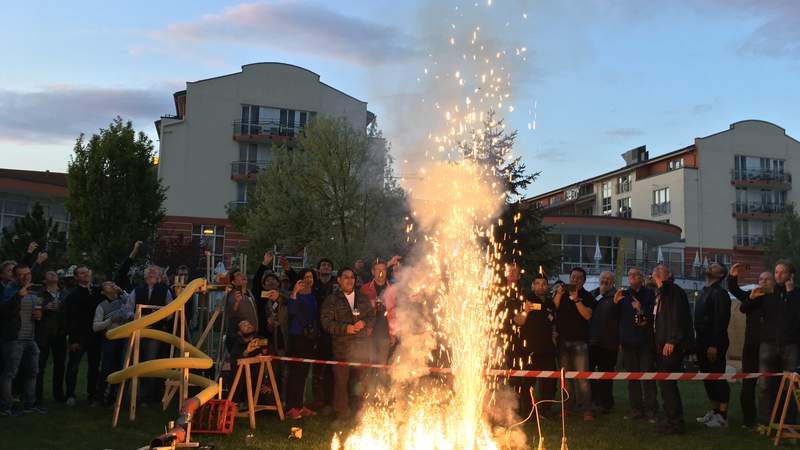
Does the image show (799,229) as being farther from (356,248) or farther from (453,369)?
(453,369)

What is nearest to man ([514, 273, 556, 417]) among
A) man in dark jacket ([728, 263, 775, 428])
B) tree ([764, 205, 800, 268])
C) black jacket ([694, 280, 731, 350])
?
black jacket ([694, 280, 731, 350])

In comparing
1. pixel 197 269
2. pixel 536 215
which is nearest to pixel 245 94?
pixel 197 269

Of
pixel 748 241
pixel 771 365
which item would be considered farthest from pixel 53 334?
pixel 748 241

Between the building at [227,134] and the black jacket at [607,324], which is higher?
the building at [227,134]

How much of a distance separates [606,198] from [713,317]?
67254 mm

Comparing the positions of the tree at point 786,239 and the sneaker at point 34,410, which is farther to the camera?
the tree at point 786,239

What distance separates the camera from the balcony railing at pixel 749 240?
6462cm

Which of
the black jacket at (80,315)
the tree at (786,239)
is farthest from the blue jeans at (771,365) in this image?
the tree at (786,239)

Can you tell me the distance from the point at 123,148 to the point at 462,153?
23033 mm

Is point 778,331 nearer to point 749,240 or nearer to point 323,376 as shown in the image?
point 323,376

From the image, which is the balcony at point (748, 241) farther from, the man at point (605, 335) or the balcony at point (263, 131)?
the man at point (605, 335)

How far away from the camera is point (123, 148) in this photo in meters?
32.4

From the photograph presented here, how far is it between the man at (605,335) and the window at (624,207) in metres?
61.7

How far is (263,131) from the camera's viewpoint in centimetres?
5050
